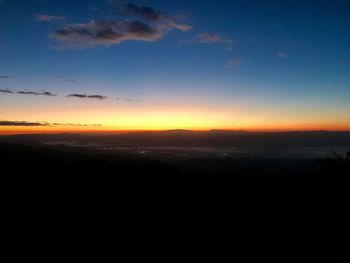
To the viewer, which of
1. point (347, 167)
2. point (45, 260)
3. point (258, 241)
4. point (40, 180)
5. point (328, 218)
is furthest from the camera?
point (40, 180)

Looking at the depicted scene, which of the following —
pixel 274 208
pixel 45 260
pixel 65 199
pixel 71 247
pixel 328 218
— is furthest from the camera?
pixel 65 199

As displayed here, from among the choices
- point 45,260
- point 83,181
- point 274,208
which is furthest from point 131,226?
point 83,181

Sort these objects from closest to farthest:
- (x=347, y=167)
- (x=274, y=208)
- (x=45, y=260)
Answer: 1. (x=45, y=260)
2. (x=274, y=208)
3. (x=347, y=167)

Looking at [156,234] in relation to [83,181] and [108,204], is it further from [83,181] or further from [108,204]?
[83,181]

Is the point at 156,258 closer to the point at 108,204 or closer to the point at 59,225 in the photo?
the point at 59,225

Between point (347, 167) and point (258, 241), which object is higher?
point (347, 167)

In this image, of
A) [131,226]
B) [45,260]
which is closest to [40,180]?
[131,226]

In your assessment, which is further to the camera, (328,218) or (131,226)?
(328,218)

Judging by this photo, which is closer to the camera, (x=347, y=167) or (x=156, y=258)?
(x=156, y=258)

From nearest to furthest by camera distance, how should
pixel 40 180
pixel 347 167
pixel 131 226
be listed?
pixel 131 226
pixel 347 167
pixel 40 180
